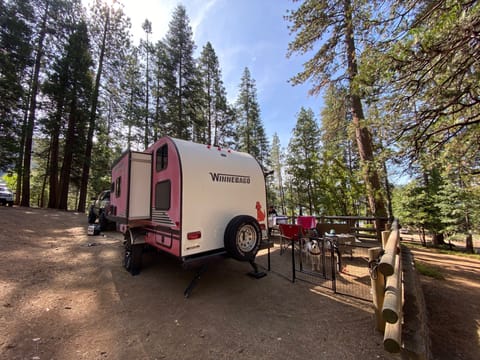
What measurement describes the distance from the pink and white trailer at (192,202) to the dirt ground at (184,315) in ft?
2.31

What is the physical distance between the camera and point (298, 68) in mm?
7570

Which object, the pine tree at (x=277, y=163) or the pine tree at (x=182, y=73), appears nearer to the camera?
the pine tree at (x=182, y=73)

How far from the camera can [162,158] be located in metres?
4.02

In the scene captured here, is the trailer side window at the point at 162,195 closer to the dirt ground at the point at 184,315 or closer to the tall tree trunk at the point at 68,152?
the dirt ground at the point at 184,315

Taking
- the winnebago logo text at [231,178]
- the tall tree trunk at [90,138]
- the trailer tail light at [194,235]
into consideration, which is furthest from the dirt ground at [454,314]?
the tall tree trunk at [90,138]

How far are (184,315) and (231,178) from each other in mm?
2398

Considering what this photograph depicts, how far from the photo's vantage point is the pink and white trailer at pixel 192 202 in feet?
11.0

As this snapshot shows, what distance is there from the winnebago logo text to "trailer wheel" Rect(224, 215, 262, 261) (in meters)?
0.74

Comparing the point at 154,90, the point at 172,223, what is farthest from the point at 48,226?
the point at 154,90

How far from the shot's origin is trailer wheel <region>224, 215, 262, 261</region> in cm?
352

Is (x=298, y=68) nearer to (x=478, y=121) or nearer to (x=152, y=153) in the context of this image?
(x=478, y=121)

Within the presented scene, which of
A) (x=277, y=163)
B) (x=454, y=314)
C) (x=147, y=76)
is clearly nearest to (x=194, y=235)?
(x=454, y=314)

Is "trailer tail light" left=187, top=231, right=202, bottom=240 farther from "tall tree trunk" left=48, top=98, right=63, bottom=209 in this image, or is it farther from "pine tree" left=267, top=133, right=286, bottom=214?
"pine tree" left=267, top=133, right=286, bottom=214

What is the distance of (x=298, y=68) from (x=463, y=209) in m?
15.1
